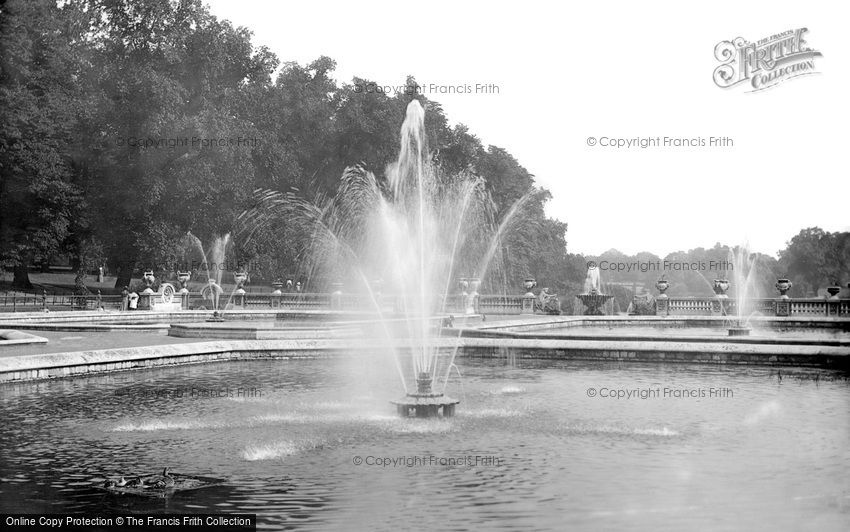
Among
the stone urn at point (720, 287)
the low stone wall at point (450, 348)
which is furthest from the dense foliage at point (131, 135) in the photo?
the low stone wall at point (450, 348)

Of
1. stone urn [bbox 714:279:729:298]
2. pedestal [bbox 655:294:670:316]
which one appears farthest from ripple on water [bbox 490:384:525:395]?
stone urn [bbox 714:279:729:298]

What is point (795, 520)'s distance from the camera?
8195mm

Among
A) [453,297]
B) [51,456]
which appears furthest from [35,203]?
[51,456]

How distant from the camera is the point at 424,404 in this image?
13.9m

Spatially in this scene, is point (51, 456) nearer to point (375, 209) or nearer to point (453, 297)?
point (453, 297)

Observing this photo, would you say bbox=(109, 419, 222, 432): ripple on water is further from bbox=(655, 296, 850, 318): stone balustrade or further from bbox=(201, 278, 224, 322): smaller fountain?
bbox=(655, 296, 850, 318): stone balustrade

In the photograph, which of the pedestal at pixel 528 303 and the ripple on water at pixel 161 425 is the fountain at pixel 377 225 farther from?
the ripple on water at pixel 161 425

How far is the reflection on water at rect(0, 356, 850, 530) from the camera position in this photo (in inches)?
337

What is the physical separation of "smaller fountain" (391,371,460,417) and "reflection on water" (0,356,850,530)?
28cm

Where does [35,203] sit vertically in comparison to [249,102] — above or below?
below

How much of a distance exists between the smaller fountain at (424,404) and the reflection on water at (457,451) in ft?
0.91

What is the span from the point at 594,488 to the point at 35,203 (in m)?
47.6

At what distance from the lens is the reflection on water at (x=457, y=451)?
28.1ft

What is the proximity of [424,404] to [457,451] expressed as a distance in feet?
8.38
